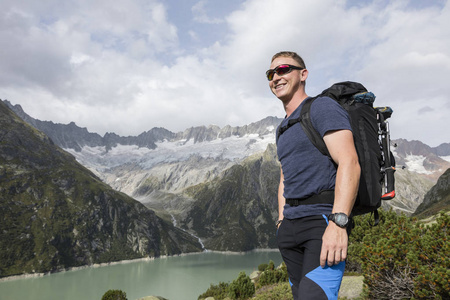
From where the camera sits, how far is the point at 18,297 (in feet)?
409

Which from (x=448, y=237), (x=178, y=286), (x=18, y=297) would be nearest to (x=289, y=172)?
(x=448, y=237)

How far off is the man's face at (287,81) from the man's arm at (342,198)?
4.95 ft

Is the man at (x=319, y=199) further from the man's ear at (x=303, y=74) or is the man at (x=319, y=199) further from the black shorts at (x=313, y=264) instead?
the man's ear at (x=303, y=74)

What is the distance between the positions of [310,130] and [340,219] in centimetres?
127

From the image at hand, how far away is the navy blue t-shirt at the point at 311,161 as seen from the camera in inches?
149

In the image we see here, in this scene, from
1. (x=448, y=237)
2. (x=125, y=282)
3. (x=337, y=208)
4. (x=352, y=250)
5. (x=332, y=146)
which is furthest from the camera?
(x=125, y=282)

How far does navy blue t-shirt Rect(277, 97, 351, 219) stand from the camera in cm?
377

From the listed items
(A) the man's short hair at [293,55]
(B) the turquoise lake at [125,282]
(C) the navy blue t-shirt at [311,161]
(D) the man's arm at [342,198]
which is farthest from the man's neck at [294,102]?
(B) the turquoise lake at [125,282]

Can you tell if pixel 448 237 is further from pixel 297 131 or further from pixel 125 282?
pixel 125 282

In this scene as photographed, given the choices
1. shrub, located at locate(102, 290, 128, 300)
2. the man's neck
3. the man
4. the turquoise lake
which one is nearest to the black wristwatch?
the man

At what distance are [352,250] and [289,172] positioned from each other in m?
20.0

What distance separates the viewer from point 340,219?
339cm

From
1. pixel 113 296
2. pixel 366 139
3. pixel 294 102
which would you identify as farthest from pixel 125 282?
pixel 366 139

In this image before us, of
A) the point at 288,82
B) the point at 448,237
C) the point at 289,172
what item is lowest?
the point at 448,237
